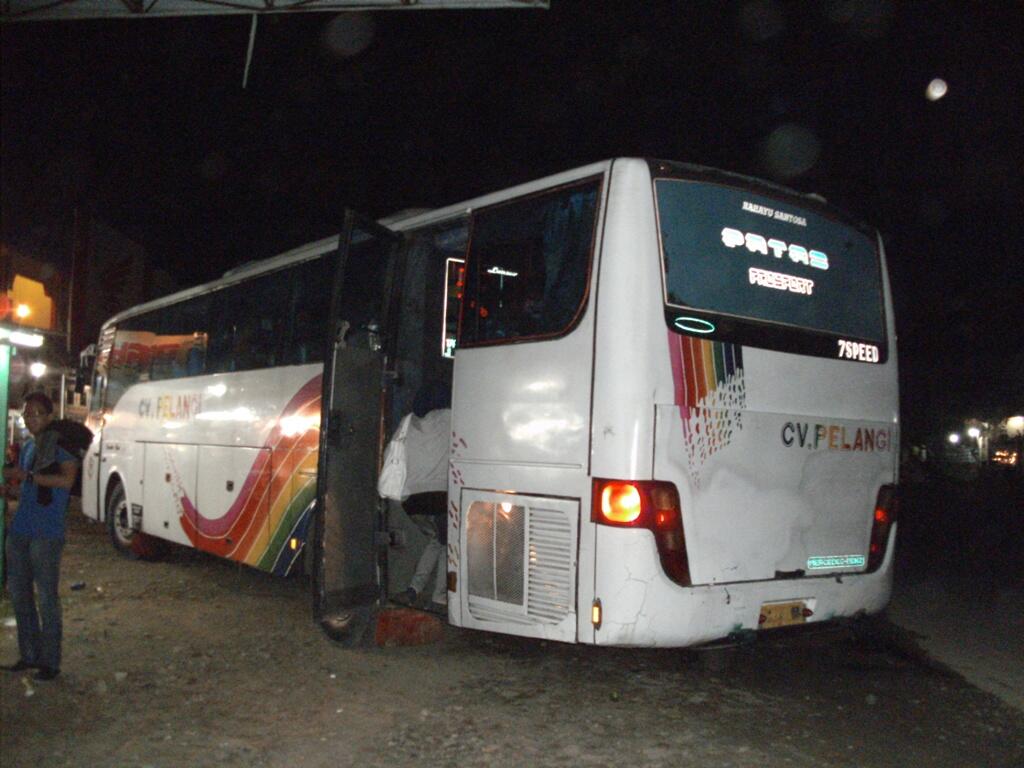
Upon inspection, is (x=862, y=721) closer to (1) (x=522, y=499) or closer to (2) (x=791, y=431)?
(2) (x=791, y=431)

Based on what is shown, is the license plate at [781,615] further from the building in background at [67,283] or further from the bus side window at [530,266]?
the building in background at [67,283]

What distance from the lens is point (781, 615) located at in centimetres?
547

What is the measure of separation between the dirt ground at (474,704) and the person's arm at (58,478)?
1266mm

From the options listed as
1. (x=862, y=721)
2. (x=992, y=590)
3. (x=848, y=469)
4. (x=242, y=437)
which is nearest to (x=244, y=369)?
(x=242, y=437)

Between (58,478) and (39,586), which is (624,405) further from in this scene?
(39,586)

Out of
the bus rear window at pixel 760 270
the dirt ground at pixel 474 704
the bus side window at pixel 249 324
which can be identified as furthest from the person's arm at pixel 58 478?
the bus rear window at pixel 760 270

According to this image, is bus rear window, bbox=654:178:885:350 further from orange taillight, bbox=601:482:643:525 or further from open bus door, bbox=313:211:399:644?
open bus door, bbox=313:211:399:644

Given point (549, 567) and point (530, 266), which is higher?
point (530, 266)

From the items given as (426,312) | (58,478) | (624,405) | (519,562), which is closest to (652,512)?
(624,405)

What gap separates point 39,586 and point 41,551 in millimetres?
237

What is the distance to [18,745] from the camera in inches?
186

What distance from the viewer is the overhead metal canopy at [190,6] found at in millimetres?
10078

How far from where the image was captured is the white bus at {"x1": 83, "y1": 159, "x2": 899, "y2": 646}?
5.02 m

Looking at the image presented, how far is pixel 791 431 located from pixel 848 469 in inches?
25.2
